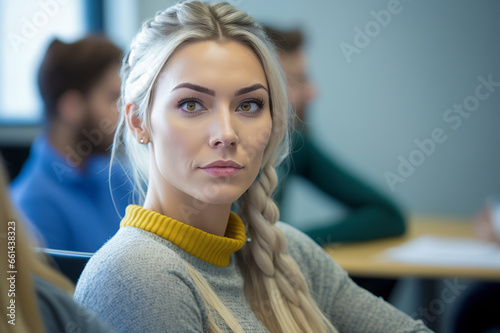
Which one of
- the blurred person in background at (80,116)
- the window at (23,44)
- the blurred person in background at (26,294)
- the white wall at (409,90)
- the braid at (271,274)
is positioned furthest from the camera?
the white wall at (409,90)

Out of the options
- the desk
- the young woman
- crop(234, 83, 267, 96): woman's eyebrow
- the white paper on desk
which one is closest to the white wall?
the desk

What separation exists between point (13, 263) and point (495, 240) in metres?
1.84

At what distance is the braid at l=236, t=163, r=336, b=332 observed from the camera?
106 cm

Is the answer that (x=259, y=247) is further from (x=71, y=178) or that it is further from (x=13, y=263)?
(x=71, y=178)

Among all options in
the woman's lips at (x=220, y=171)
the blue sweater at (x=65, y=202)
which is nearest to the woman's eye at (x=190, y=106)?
the woman's lips at (x=220, y=171)

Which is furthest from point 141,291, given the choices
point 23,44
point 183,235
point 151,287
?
point 23,44

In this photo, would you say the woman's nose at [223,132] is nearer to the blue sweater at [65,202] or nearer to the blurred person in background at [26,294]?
the blurred person in background at [26,294]

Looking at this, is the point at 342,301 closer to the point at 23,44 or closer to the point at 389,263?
the point at 389,263

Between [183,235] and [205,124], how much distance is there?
0.19 m

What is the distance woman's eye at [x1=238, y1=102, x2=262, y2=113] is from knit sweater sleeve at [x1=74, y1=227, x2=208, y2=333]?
0.28 metres

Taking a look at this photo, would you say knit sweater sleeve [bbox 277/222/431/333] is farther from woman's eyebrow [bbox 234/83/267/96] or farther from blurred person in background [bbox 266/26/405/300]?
blurred person in background [bbox 266/26/405/300]

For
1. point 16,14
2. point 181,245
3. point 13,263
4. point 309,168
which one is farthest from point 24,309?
point 16,14

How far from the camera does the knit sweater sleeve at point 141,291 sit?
2.71ft

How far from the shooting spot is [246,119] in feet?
3.25
